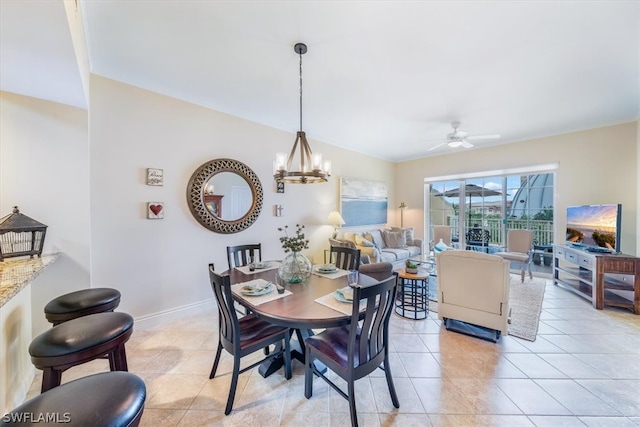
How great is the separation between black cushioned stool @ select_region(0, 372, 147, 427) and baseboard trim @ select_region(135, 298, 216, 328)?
2118 millimetres

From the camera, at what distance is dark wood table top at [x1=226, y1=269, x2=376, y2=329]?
1466mm

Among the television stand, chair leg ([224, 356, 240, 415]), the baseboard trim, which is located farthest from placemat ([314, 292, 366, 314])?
the television stand

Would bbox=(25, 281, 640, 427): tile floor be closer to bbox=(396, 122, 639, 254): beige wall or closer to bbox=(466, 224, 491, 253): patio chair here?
bbox=(396, 122, 639, 254): beige wall

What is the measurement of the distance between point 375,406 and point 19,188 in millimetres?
3314

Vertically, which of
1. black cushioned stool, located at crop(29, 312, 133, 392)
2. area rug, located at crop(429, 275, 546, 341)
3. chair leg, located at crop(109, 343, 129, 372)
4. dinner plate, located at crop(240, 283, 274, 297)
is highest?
dinner plate, located at crop(240, 283, 274, 297)

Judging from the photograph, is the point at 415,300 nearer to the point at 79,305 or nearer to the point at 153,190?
the point at 79,305

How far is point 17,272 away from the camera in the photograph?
157 centimetres

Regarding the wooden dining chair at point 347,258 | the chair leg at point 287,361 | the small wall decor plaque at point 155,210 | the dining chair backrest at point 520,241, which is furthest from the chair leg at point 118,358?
the dining chair backrest at point 520,241

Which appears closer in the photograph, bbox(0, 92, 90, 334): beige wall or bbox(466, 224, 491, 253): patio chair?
bbox(0, 92, 90, 334): beige wall

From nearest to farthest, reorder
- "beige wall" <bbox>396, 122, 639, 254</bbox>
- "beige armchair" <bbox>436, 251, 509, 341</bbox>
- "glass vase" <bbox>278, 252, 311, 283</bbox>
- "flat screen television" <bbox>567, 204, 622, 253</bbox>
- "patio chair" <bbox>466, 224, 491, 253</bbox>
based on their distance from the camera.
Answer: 1. "glass vase" <bbox>278, 252, 311, 283</bbox>
2. "beige armchair" <bbox>436, 251, 509, 341</bbox>
3. "flat screen television" <bbox>567, 204, 622, 253</bbox>
4. "beige wall" <bbox>396, 122, 639, 254</bbox>
5. "patio chair" <bbox>466, 224, 491, 253</bbox>

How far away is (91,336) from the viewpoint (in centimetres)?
134

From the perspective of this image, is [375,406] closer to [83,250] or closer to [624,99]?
[83,250]

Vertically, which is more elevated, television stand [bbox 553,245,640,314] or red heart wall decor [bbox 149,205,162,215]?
red heart wall decor [bbox 149,205,162,215]

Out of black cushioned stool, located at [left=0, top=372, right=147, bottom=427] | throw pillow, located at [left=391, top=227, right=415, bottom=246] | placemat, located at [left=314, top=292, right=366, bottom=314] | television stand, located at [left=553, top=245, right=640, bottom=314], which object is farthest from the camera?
throw pillow, located at [left=391, top=227, right=415, bottom=246]
